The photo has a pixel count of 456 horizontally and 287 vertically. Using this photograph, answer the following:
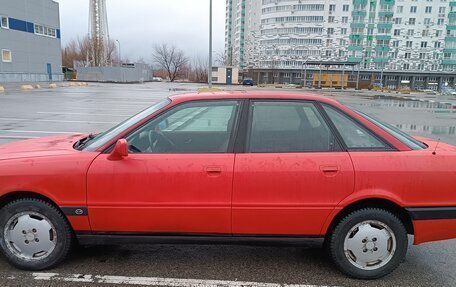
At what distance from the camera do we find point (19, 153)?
10.2 feet

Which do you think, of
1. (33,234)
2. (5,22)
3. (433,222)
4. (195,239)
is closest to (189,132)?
(195,239)

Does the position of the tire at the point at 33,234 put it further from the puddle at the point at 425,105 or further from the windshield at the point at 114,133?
the puddle at the point at 425,105

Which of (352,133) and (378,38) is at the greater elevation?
(378,38)

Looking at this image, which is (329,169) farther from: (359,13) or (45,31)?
(359,13)

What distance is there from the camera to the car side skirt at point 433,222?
2.93 m

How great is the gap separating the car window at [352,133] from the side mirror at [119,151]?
1.80m

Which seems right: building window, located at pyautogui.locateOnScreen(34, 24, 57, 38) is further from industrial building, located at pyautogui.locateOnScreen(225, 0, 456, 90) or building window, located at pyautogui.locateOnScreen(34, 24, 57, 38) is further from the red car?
industrial building, located at pyautogui.locateOnScreen(225, 0, 456, 90)

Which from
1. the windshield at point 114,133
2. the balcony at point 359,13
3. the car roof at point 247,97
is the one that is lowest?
the windshield at point 114,133

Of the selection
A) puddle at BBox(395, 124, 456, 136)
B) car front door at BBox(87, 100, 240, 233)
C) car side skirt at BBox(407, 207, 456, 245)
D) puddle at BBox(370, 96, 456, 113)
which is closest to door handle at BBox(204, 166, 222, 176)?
car front door at BBox(87, 100, 240, 233)

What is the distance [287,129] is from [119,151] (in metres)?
1.48

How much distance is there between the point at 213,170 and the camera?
2.87 m

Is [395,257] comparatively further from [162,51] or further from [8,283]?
[162,51]

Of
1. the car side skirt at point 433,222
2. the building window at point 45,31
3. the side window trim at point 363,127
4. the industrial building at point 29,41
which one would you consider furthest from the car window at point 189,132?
the building window at point 45,31

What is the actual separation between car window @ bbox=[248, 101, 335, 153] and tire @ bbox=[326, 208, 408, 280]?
0.68 metres
